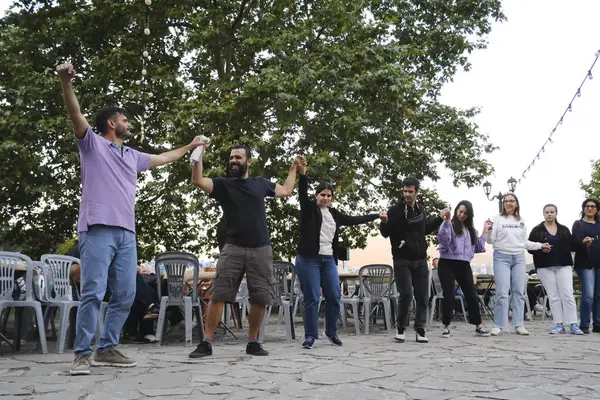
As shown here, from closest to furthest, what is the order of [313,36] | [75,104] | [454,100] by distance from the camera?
[75,104], [313,36], [454,100]

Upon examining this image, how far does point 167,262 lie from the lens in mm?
6805

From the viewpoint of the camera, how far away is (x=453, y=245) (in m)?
7.53

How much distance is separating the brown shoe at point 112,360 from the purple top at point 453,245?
4.19 meters

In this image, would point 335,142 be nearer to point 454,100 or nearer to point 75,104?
point 454,100

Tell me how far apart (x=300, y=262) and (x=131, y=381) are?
2669 mm

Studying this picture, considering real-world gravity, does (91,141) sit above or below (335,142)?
below

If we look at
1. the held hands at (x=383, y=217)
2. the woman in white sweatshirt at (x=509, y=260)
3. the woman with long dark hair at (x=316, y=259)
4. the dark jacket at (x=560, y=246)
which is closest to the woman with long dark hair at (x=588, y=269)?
the dark jacket at (x=560, y=246)

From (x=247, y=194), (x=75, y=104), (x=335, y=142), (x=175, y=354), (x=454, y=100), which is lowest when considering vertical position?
(x=175, y=354)

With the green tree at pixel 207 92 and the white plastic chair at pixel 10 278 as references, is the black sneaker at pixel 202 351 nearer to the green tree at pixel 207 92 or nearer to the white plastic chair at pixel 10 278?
the white plastic chair at pixel 10 278

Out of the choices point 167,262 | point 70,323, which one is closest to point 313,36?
point 167,262

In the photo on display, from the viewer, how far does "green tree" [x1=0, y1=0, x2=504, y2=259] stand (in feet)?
39.8

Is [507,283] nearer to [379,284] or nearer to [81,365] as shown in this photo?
[379,284]

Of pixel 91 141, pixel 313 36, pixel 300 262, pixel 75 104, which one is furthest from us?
pixel 313 36

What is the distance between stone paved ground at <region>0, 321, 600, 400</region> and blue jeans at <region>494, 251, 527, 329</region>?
1480mm
